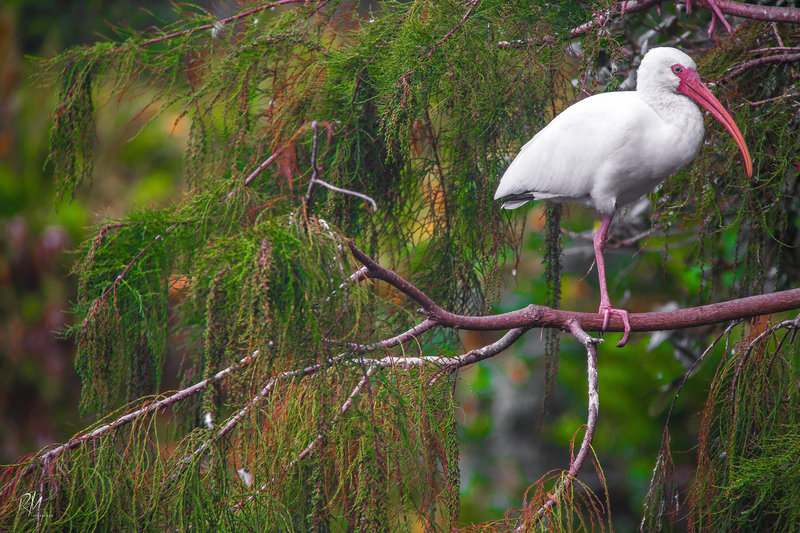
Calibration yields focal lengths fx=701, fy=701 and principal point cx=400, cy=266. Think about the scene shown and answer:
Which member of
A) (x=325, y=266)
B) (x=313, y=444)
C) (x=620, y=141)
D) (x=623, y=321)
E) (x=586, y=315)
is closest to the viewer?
(x=325, y=266)

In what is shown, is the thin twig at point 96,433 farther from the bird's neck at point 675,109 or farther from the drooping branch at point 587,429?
the bird's neck at point 675,109

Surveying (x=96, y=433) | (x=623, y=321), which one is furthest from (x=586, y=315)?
(x=96, y=433)

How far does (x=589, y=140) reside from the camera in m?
1.57

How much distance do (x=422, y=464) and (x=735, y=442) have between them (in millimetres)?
590

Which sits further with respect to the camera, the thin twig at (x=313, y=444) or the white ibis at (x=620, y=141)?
the white ibis at (x=620, y=141)

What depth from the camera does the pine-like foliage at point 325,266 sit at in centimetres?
93

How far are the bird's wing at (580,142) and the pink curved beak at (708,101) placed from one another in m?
0.09

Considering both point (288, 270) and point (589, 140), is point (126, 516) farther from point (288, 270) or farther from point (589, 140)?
point (589, 140)

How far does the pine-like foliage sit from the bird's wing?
67 millimetres

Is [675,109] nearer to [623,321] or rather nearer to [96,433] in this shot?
[623,321]

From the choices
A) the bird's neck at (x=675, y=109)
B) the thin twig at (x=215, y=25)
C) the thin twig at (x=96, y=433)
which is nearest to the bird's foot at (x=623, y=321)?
the bird's neck at (x=675, y=109)

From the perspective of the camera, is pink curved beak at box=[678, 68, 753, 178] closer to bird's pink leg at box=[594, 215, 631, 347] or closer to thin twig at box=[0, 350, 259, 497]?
bird's pink leg at box=[594, 215, 631, 347]

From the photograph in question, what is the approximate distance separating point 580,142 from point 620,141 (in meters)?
0.09

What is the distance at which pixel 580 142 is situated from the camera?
5.16ft
